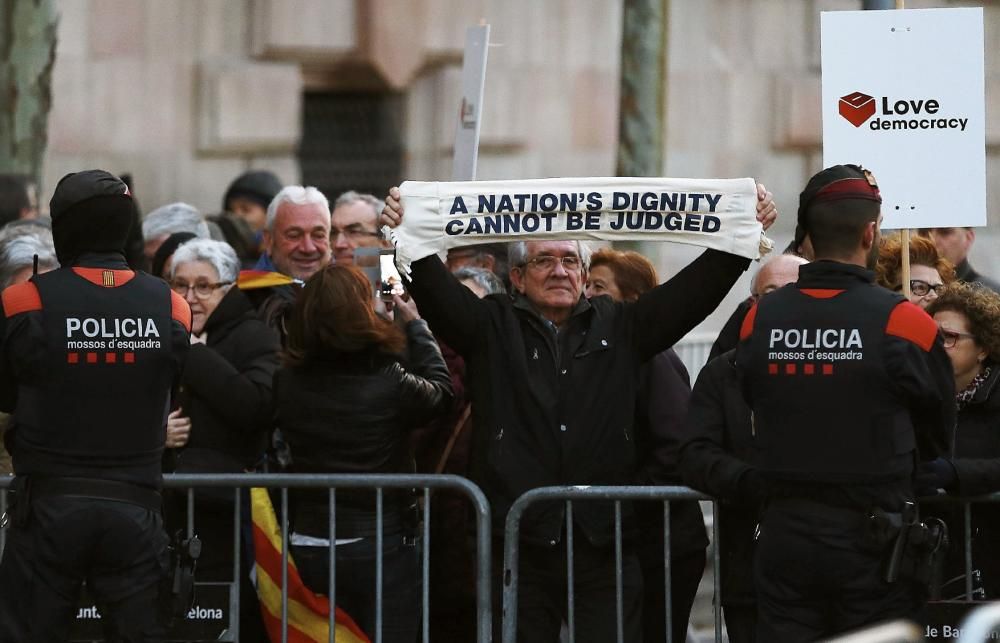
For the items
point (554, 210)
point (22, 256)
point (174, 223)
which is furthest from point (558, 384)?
point (174, 223)

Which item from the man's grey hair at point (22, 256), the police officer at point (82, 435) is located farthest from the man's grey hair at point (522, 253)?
the man's grey hair at point (22, 256)

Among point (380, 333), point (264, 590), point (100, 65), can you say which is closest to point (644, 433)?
point (380, 333)

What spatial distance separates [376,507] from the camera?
6.64m

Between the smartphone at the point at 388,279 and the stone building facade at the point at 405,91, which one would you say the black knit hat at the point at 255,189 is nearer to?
the stone building facade at the point at 405,91

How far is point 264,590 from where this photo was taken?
6852mm

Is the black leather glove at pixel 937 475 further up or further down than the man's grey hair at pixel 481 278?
further down

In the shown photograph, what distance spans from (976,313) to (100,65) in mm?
8751

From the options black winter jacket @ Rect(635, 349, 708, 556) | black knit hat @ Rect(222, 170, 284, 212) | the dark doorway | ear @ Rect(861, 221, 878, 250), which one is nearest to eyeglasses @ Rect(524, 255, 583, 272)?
black winter jacket @ Rect(635, 349, 708, 556)

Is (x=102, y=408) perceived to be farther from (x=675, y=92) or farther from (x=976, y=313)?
(x=675, y=92)

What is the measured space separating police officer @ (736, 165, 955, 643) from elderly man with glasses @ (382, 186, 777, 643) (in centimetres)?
69

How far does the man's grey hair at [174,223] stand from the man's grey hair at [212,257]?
125 cm

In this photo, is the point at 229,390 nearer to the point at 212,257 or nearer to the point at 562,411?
the point at 212,257

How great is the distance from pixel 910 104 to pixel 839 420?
1.62 metres

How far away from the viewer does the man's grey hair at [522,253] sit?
21.7 feet
